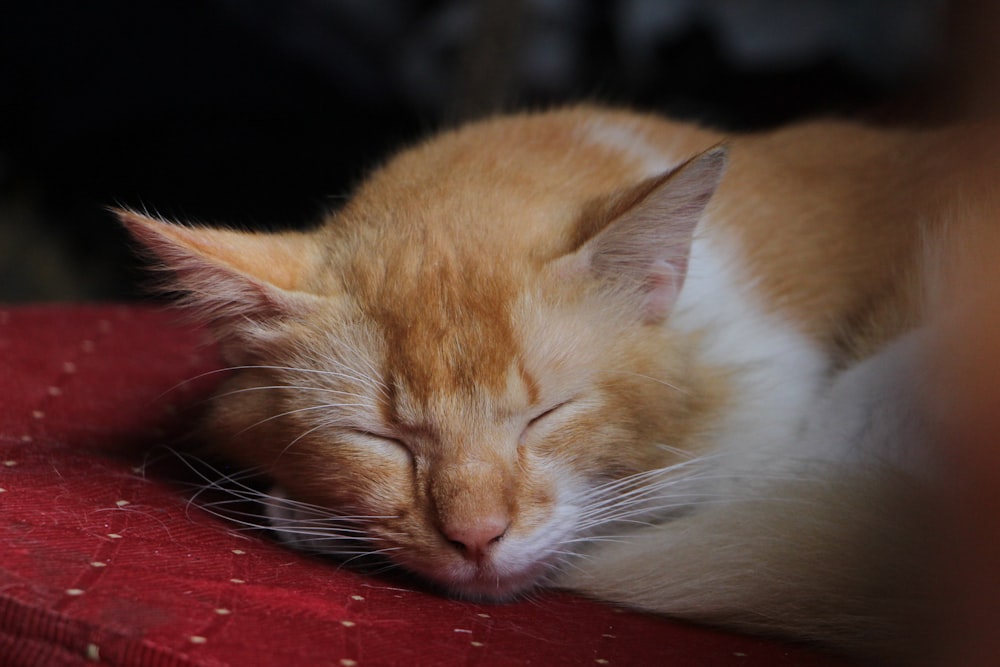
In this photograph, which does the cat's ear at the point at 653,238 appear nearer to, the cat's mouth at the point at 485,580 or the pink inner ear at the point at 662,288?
the pink inner ear at the point at 662,288

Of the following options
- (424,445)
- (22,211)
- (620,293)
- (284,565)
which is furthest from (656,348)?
(22,211)

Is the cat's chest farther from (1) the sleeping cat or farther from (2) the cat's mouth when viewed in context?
(2) the cat's mouth

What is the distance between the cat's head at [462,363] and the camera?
109 cm

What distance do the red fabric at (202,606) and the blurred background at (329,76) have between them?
1.58m

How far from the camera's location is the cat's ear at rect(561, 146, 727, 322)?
111 cm

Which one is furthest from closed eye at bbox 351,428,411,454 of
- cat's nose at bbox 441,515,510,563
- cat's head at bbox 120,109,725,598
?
cat's nose at bbox 441,515,510,563

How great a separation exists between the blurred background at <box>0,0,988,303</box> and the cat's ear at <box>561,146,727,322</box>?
4.94ft

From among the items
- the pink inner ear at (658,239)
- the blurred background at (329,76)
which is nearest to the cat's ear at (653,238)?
the pink inner ear at (658,239)

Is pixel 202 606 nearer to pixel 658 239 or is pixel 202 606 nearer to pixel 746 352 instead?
pixel 658 239

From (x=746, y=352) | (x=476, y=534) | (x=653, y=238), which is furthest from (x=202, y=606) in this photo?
(x=746, y=352)

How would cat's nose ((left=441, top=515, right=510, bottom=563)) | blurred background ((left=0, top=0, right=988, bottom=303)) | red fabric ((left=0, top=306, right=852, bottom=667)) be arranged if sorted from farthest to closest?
blurred background ((left=0, top=0, right=988, bottom=303)) → cat's nose ((left=441, top=515, right=510, bottom=563)) → red fabric ((left=0, top=306, right=852, bottom=667))

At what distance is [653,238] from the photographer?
1.18 m

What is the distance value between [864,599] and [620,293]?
433 millimetres

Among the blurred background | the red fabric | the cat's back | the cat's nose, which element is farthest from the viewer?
the blurred background
